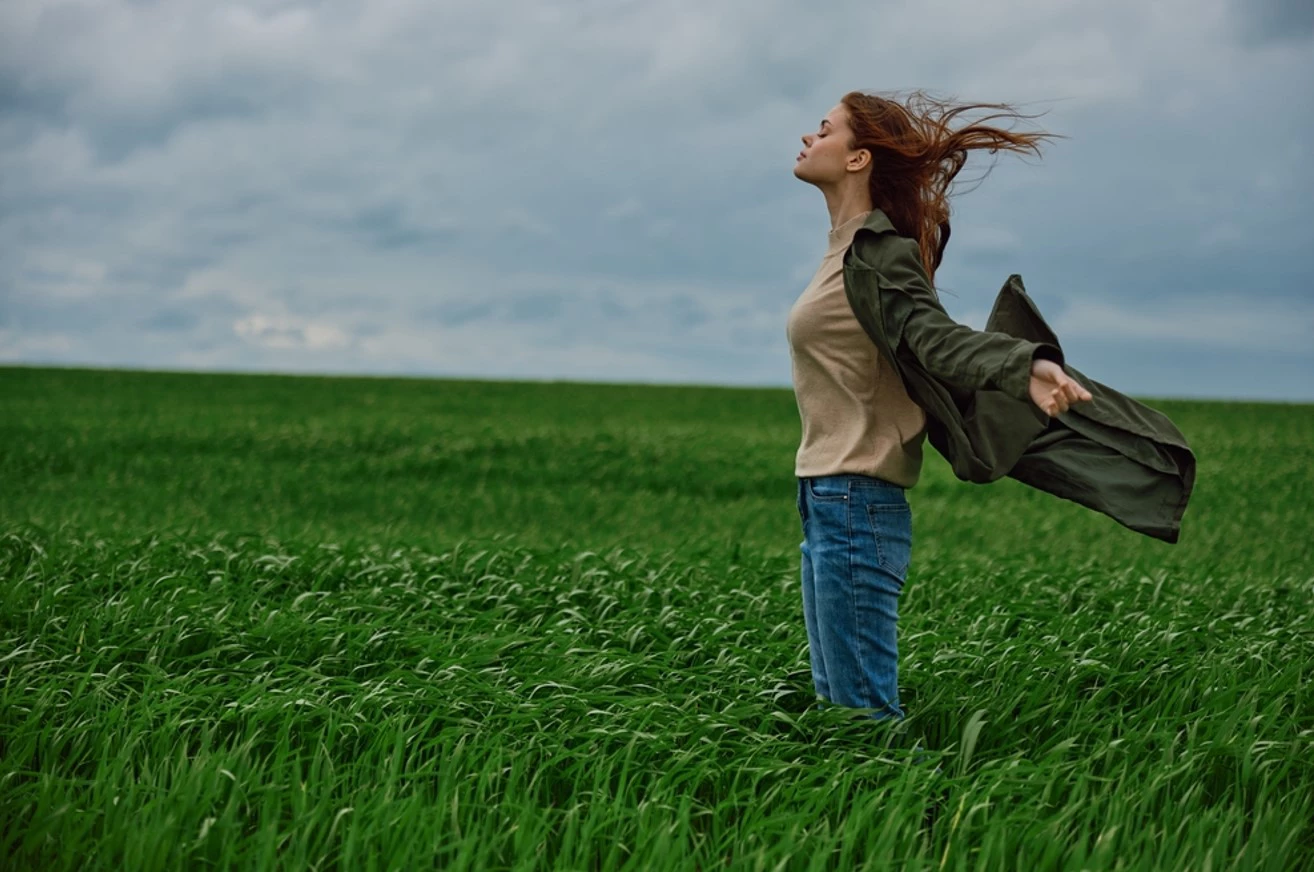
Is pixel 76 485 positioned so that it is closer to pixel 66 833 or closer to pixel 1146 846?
pixel 66 833

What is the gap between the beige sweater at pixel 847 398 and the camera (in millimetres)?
4109

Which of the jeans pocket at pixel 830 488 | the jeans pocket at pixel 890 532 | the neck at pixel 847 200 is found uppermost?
the neck at pixel 847 200

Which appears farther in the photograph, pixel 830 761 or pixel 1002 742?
pixel 1002 742

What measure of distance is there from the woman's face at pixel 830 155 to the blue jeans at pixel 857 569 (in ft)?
3.94

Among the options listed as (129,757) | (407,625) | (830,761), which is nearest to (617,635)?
(407,625)

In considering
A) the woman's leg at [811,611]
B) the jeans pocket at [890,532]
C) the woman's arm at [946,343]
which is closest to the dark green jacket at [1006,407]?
the woman's arm at [946,343]

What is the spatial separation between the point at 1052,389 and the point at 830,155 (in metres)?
1.31

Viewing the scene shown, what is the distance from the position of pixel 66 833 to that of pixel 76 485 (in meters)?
13.3

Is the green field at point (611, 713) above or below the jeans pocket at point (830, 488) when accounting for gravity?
below

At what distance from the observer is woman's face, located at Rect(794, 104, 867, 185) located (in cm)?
429

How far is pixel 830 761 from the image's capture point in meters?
4.24

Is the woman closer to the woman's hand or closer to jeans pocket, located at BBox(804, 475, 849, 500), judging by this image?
jeans pocket, located at BBox(804, 475, 849, 500)

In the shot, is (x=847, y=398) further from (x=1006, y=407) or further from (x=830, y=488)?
(x=1006, y=407)

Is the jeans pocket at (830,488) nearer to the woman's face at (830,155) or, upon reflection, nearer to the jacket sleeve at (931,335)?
the jacket sleeve at (931,335)
